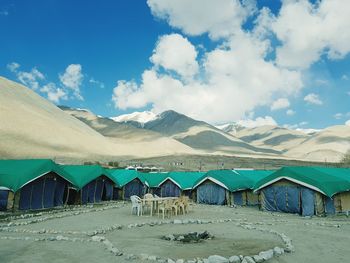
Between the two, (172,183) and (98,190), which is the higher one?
(172,183)

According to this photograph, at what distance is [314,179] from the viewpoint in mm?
24984

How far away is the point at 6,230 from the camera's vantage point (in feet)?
53.5

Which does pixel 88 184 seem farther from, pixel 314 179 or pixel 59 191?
pixel 314 179

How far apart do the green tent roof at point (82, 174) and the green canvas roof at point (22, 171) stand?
240cm

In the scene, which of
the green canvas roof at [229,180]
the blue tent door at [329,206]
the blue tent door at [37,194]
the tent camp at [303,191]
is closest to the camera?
the tent camp at [303,191]

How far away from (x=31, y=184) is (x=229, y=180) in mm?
17351

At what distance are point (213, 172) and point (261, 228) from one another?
51.6ft

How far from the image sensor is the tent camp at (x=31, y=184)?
2488cm

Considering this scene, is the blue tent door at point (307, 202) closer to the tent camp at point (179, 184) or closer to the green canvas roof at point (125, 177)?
the tent camp at point (179, 184)

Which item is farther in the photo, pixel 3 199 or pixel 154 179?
pixel 154 179

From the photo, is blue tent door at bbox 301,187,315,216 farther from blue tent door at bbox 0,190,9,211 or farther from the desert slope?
the desert slope

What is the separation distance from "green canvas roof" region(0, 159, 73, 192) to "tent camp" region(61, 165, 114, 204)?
9.88ft

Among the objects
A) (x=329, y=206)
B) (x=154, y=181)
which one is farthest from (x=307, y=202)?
(x=154, y=181)

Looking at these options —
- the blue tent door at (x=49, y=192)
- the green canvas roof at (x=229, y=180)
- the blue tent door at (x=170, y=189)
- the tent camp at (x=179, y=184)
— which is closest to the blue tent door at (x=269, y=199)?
the green canvas roof at (x=229, y=180)
